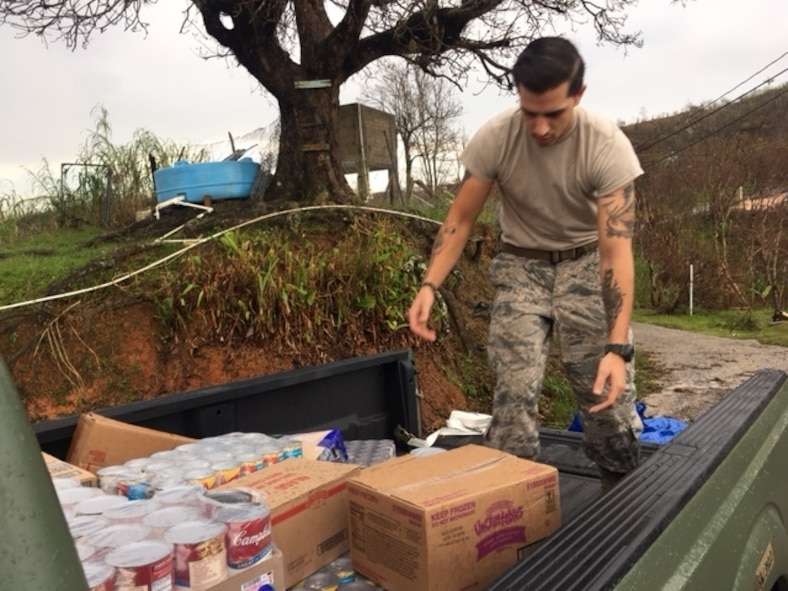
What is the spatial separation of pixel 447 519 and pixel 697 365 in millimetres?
9374

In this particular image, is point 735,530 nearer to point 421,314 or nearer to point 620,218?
point 620,218

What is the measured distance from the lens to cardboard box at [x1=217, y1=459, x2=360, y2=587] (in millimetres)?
1801

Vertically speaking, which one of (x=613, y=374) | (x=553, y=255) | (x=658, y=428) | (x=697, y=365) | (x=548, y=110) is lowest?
(x=697, y=365)

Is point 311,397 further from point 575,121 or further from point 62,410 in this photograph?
point 62,410

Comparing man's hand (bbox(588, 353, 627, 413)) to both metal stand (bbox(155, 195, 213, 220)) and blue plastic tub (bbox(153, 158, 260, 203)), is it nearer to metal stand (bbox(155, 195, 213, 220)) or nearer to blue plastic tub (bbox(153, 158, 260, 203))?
metal stand (bbox(155, 195, 213, 220))

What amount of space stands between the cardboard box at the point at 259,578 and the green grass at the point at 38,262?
4.73 meters

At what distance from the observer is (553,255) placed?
9.34ft

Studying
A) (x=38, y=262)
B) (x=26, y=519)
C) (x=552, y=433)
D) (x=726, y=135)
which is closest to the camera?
(x=26, y=519)

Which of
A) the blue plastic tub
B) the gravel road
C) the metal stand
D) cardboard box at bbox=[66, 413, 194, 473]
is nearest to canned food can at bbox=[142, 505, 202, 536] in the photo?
cardboard box at bbox=[66, 413, 194, 473]

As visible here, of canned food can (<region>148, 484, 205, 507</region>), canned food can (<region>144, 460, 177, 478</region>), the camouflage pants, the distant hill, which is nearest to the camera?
canned food can (<region>148, 484, 205, 507</region>)

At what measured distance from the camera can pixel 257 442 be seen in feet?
7.84

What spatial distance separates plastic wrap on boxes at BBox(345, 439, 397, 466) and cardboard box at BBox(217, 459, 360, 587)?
62 cm

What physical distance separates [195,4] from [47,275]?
3.24m

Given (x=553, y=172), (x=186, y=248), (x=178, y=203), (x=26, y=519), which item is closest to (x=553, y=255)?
(x=553, y=172)
